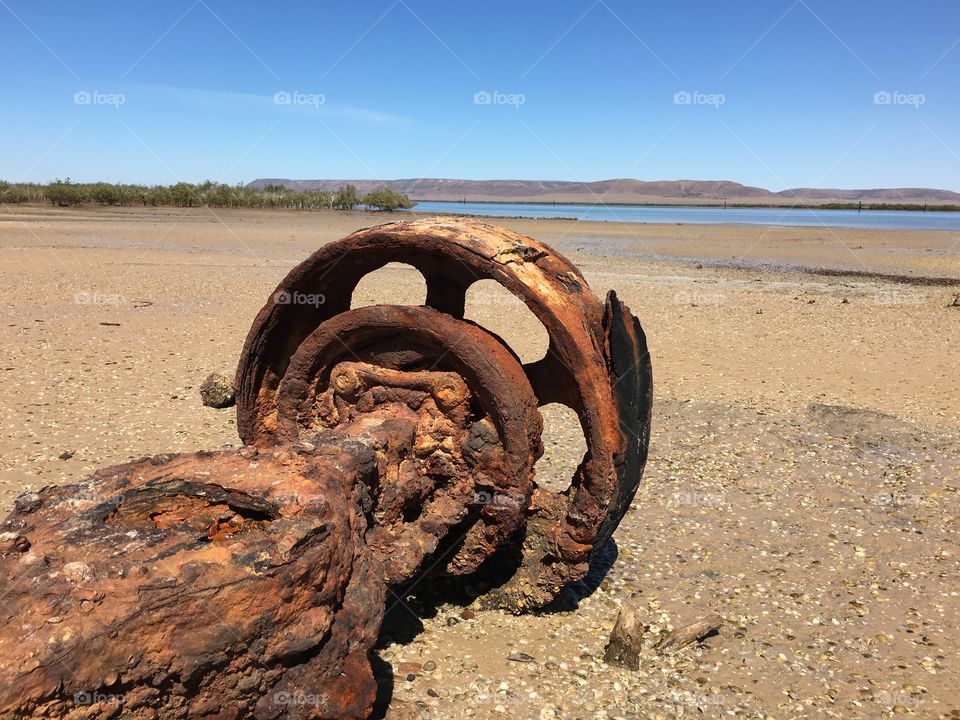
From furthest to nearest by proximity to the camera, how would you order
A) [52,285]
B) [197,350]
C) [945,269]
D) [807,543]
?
[945,269]
[52,285]
[197,350]
[807,543]

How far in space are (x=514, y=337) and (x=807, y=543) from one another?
19.0 feet

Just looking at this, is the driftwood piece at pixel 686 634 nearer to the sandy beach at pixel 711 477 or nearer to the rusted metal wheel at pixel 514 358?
the sandy beach at pixel 711 477

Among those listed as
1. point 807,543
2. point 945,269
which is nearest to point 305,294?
point 807,543

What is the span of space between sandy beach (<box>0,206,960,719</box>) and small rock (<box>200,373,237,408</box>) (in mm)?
126

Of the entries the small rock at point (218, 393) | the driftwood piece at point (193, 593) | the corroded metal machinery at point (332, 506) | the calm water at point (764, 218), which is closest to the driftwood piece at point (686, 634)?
the corroded metal machinery at point (332, 506)

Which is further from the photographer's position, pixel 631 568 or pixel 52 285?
pixel 52 285

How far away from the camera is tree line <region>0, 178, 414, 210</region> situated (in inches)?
1715

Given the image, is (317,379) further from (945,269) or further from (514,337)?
(945,269)

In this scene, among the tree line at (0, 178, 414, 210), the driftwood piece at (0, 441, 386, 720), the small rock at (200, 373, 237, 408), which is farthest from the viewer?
the tree line at (0, 178, 414, 210)

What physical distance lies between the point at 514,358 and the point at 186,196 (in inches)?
1971

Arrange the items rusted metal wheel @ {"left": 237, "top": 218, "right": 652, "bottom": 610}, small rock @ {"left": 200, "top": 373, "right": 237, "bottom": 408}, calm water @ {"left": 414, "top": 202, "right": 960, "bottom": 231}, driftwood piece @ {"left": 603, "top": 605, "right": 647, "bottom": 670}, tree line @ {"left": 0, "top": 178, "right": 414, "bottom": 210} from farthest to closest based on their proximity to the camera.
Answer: calm water @ {"left": 414, "top": 202, "right": 960, "bottom": 231}, tree line @ {"left": 0, "top": 178, "right": 414, "bottom": 210}, small rock @ {"left": 200, "top": 373, "right": 237, "bottom": 408}, driftwood piece @ {"left": 603, "top": 605, "right": 647, "bottom": 670}, rusted metal wheel @ {"left": 237, "top": 218, "right": 652, "bottom": 610}

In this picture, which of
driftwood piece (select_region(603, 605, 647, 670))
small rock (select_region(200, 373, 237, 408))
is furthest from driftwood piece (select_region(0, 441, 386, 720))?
small rock (select_region(200, 373, 237, 408))

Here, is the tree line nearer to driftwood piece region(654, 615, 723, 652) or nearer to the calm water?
the calm water

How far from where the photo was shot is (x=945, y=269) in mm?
19938
